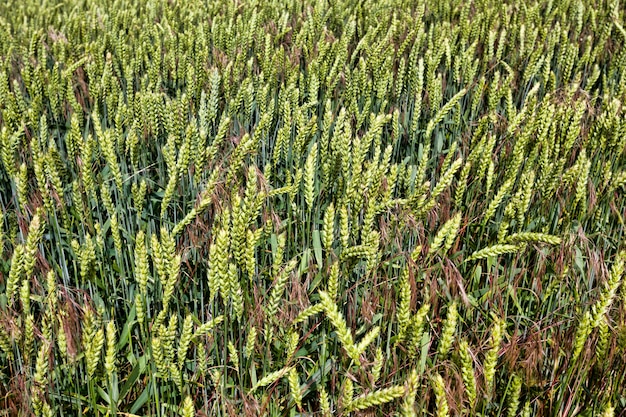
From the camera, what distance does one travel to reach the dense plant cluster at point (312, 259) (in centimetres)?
122

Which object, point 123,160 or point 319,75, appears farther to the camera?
point 319,75

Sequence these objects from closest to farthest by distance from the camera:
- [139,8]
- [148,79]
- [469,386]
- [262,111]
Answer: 1. [469,386]
2. [262,111]
3. [148,79]
4. [139,8]

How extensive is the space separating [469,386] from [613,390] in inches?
16.4

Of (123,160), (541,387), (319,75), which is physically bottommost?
(541,387)

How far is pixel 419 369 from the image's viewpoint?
4.57 feet

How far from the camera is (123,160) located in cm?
203

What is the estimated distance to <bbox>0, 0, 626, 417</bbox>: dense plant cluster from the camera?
122cm

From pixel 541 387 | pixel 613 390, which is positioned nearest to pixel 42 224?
pixel 541 387

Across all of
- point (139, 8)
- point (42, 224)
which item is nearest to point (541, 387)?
point (42, 224)

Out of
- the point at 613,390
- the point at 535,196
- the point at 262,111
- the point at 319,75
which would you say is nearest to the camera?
the point at 613,390

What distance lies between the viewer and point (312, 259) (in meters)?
1.86

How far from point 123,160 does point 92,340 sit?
101 centimetres

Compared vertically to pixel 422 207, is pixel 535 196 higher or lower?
lower

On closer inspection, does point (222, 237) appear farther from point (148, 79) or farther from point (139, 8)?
point (139, 8)
